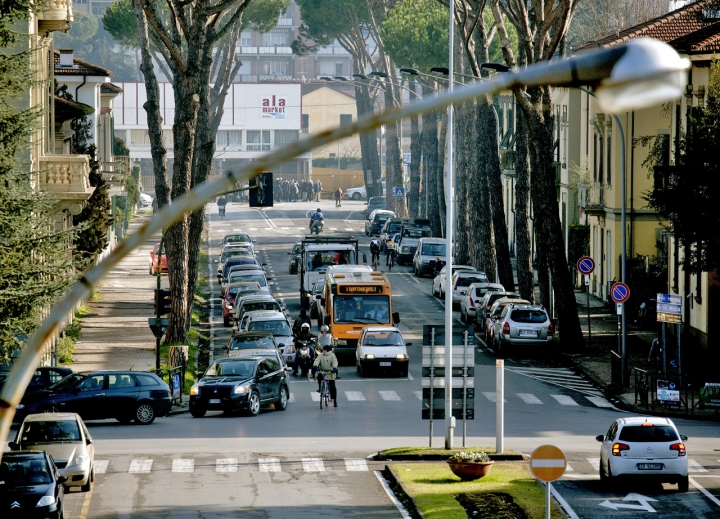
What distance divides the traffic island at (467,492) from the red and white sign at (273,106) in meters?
108

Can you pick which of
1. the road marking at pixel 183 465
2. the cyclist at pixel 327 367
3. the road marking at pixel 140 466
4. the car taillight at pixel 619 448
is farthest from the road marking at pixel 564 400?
the road marking at pixel 140 466

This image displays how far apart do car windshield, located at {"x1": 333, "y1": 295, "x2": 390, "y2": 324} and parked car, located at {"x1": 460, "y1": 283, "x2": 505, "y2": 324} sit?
8310 mm

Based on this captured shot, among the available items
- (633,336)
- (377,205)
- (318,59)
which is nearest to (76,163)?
(633,336)

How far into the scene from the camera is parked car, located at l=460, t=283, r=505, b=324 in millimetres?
48656

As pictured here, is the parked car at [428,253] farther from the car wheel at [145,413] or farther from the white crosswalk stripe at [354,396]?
the car wheel at [145,413]

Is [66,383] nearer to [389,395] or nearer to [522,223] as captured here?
[389,395]

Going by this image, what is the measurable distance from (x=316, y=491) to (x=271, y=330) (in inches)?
740

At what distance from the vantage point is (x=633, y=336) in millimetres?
45656

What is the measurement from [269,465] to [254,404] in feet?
22.6

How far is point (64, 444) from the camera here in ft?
73.7

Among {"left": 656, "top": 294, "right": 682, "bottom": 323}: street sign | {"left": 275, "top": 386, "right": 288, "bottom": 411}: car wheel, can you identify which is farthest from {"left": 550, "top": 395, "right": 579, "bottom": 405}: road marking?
{"left": 275, "top": 386, "right": 288, "bottom": 411}: car wheel

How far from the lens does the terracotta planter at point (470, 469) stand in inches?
891

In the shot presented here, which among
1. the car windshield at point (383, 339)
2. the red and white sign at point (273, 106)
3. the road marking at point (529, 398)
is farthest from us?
the red and white sign at point (273, 106)

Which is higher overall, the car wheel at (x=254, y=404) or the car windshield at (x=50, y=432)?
the car windshield at (x=50, y=432)
